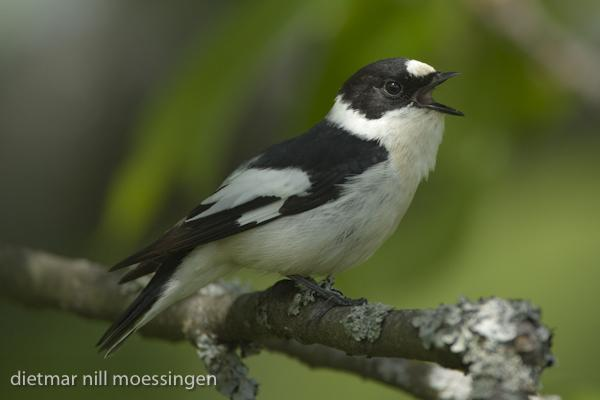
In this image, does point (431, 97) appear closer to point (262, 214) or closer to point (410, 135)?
point (410, 135)

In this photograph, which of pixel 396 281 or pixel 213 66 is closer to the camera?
pixel 213 66

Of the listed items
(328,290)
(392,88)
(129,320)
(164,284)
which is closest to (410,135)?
(392,88)

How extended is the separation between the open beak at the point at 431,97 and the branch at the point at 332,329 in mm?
880

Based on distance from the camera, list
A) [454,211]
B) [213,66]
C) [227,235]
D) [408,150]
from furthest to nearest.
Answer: [408,150], [227,235], [454,211], [213,66]

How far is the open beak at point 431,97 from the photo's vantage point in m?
3.57

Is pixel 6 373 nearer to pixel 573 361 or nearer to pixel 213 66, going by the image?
pixel 213 66

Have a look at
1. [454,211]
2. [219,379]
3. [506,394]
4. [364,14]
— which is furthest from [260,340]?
[506,394]

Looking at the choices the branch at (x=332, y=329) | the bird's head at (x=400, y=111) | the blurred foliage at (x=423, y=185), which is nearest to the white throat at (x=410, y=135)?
the bird's head at (x=400, y=111)

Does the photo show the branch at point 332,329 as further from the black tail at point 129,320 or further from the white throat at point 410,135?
the white throat at point 410,135

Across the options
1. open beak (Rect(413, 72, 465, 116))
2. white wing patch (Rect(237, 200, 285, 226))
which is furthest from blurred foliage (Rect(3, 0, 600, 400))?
white wing patch (Rect(237, 200, 285, 226))

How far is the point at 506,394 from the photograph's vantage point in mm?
2051

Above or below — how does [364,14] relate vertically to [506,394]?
above

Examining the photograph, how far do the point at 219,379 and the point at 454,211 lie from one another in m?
1.01

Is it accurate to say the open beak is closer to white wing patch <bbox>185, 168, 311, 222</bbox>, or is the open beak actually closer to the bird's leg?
white wing patch <bbox>185, 168, 311, 222</bbox>
